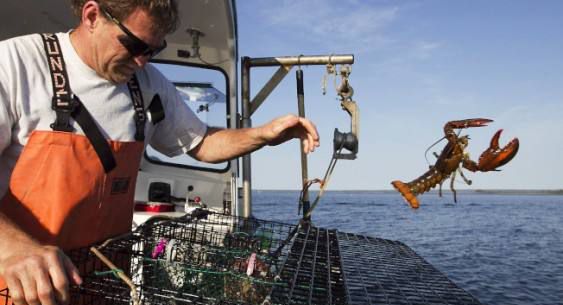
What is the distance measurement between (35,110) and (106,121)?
0.34 meters

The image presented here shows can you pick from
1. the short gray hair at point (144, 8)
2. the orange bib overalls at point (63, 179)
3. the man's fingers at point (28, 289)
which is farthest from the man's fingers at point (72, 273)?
the short gray hair at point (144, 8)

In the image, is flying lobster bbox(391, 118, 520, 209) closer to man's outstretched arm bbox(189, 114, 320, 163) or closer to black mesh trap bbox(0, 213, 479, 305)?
black mesh trap bbox(0, 213, 479, 305)

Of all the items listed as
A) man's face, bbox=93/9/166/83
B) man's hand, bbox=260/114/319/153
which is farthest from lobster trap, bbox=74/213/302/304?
man's face, bbox=93/9/166/83

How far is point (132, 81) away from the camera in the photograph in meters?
2.35

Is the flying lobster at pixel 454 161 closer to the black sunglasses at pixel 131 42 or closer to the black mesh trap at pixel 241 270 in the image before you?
the black mesh trap at pixel 241 270

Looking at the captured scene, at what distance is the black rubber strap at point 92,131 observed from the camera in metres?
1.97

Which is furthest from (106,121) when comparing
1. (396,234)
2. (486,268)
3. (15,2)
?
(396,234)

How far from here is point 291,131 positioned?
96.0 inches

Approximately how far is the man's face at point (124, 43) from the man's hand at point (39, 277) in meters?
1.07

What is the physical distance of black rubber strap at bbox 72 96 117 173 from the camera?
197 cm

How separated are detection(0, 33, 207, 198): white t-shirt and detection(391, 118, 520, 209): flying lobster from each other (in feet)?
13.6

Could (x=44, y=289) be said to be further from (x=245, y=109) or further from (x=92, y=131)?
(x=245, y=109)

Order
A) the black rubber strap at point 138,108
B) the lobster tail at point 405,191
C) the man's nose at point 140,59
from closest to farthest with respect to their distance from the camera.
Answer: the man's nose at point 140,59 < the black rubber strap at point 138,108 < the lobster tail at point 405,191

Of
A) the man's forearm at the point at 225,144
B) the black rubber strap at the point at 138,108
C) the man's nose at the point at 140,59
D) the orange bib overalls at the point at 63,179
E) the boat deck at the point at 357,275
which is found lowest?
the boat deck at the point at 357,275
